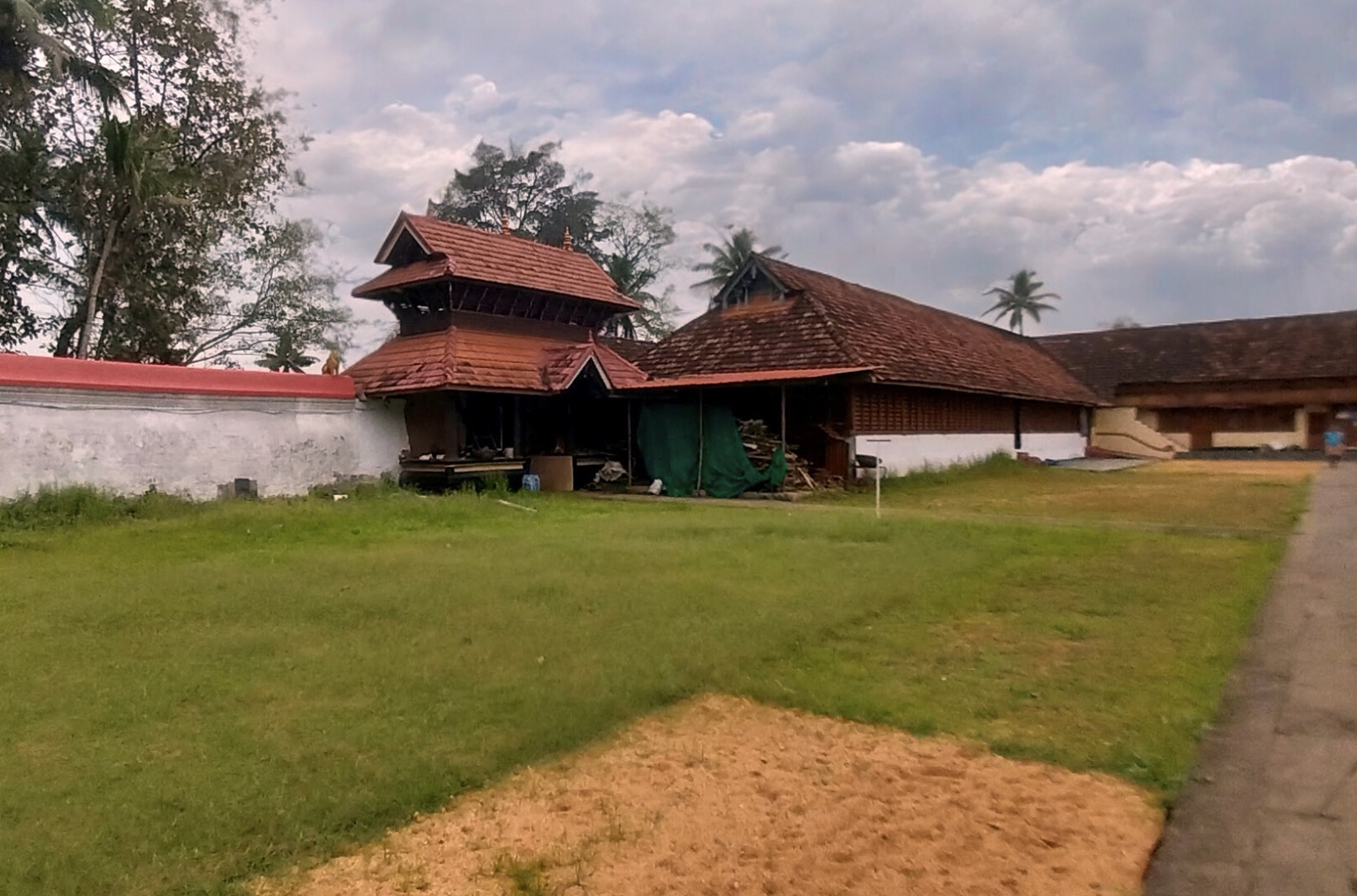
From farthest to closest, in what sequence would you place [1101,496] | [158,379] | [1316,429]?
1. [1316,429]
2. [1101,496]
3. [158,379]

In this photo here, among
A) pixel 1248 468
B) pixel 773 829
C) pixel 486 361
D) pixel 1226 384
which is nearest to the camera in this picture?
pixel 773 829

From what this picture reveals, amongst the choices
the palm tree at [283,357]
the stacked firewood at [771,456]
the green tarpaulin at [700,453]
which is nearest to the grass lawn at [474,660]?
the green tarpaulin at [700,453]

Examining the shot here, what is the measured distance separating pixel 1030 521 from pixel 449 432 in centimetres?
1131

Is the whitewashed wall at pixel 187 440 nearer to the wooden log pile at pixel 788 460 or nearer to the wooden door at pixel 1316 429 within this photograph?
the wooden log pile at pixel 788 460

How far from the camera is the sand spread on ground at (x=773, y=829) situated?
3076 mm

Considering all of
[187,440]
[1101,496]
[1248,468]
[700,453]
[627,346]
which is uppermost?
[627,346]

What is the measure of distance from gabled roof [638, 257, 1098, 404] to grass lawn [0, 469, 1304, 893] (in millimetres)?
9500

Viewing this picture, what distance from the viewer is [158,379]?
46.9 ft

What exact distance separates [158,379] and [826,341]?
12355 millimetres

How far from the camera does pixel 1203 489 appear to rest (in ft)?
60.0

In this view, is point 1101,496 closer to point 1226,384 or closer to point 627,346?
point 627,346

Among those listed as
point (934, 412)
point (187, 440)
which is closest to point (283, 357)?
→ point (187, 440)

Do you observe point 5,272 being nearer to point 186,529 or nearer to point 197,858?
point 186,529

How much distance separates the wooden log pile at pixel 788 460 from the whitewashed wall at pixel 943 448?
875 millimetres
